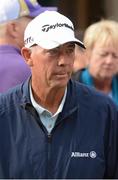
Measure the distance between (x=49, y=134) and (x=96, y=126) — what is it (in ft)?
0.81

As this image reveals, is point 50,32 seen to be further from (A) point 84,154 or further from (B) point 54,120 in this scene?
(A) point 84,154

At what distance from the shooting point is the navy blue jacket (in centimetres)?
352

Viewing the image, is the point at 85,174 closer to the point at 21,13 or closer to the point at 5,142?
the point at 5,142

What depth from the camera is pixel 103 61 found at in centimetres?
564

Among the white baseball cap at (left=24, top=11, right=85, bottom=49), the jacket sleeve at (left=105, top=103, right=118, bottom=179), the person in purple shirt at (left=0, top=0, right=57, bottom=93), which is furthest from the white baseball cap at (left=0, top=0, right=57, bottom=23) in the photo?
the jacket sleeve at (left=105, top=103, right=118, bottom=179)

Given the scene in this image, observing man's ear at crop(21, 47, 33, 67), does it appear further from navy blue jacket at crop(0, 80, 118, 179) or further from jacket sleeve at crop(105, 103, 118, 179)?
jacket sleeve at crop(105, 103, 118, 179)

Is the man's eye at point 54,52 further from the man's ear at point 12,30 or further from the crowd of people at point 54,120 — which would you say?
the man's ear at point 12,30

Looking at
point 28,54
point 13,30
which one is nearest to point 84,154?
point 28,54

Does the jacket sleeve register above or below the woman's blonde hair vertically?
below

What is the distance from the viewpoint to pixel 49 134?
3539 mm

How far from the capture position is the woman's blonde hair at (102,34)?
18.1ft

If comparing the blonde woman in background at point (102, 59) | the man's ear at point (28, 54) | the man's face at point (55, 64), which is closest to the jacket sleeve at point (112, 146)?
the man's face at point (55, 64)

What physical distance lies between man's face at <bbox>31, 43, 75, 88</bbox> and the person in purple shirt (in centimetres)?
63

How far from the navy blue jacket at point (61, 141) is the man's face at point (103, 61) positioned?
1918 mm
